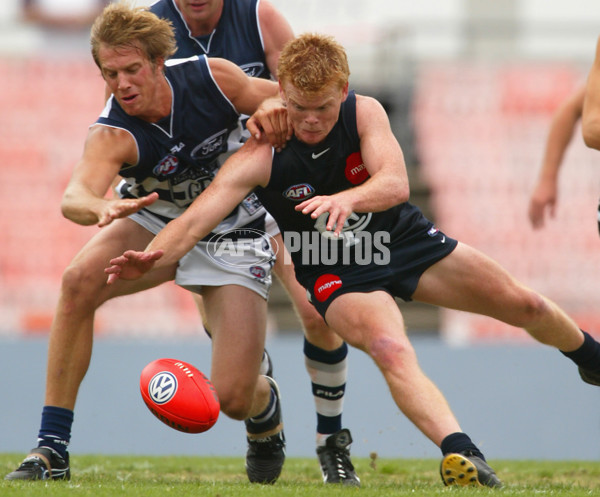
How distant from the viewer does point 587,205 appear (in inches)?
481

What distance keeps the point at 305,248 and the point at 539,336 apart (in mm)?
1302

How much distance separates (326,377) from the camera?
5.15 meters

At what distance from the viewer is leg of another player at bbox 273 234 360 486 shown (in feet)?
16.2

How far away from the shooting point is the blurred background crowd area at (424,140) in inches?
456

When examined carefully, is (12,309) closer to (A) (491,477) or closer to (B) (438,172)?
(B) (438,172)

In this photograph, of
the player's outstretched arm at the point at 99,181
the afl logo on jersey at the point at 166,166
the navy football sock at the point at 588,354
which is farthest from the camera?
the navy football sock at the point at 588,354

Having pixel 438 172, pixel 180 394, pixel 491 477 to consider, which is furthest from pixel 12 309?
pixel 491 477

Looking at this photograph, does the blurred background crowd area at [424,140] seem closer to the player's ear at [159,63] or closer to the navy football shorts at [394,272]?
the navy football shorts at [394,272]

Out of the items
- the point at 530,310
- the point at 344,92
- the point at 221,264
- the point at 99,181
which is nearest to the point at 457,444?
the point at 530,310

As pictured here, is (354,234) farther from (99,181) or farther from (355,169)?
(99,181)

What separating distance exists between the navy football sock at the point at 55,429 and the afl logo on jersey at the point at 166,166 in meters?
1.26

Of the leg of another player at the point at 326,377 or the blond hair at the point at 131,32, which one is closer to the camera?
the blond hair at the point at 131,32

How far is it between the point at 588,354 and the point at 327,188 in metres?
1.65

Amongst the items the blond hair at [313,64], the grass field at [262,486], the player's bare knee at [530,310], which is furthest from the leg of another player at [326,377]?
the blond hair at [313,64]
